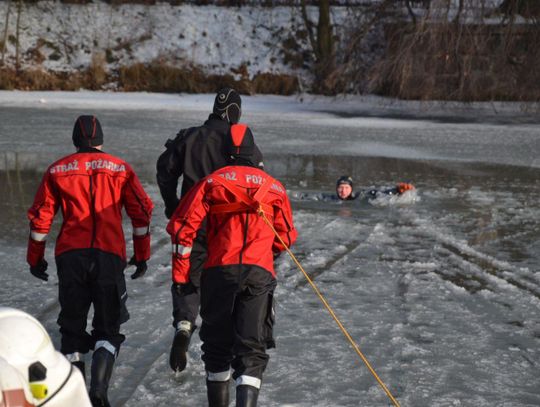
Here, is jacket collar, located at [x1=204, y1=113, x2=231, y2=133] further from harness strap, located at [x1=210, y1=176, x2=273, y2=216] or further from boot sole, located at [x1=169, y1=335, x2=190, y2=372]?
boot sole, located at [x1=169, y1=335, x2=190, y2=372]

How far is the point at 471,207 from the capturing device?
34.8ft

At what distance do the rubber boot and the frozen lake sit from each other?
4.6 inches

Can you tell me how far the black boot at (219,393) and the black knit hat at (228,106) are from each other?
71.9 inches

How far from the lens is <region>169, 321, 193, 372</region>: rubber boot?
4832 millimetres

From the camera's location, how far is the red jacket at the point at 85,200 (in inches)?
175

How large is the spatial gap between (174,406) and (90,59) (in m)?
32.6

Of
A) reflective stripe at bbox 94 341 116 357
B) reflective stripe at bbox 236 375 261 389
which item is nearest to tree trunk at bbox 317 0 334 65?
reflective stripe at bbox 94 341 116 357

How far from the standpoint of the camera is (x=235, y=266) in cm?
400

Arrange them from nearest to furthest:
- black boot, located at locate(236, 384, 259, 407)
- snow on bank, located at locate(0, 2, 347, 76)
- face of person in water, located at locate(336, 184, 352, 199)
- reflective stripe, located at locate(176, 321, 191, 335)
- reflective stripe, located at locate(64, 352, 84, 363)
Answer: black boot, located at locate(236, 384, 259, 407)
reflective stripe, located at locate(64, 352, 84, 363)
reflective stripe, located at locate(176, 321, 191, 335)
face of person in water, located at locate(336, 184, 352, 199)
snow on bank, located at locate(0, 2, 347, 76)

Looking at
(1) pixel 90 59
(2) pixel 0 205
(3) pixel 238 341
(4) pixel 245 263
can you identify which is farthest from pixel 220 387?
(1) pixel 90 59

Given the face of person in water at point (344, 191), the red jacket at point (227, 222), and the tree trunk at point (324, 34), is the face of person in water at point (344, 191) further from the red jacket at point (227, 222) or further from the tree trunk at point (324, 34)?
the tree trunk at point (324, 34)

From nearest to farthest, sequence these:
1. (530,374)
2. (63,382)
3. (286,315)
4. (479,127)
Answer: (63,382), (530,374), (286,315), (479,127)

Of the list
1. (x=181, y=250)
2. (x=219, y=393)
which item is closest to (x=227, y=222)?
(x=181, y=250)

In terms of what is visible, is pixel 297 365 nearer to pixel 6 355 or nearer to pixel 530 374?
pixel 530 374
